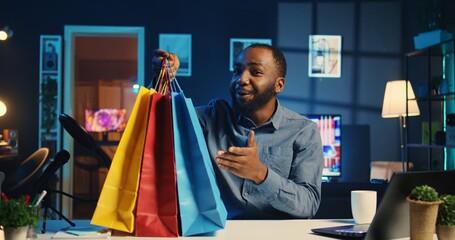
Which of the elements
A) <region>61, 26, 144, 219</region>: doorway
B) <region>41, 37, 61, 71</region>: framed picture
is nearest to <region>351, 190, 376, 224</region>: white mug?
<region>41, 37, 61, 71</region>: framed picture

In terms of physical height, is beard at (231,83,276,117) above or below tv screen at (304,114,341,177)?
above

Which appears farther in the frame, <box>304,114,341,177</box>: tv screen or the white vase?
<box>304,114,341,177</box>: tv screen

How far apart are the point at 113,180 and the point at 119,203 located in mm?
61

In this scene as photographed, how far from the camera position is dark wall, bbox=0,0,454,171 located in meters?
5.80

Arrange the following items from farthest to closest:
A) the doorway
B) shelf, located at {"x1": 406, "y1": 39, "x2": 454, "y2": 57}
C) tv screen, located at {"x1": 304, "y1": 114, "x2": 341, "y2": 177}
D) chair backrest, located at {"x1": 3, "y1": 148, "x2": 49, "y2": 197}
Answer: the doorway, tv screen, located at {"x1": 304, "y1": 114, "x2": 341, "y2": 177}, chair backrest, located at {"x1": 3, "y1": 148, "x2": 49, "y2": 197}, shelf, located at {"x1": 406, "y1": 39, "x2": 454, "y2": 57}

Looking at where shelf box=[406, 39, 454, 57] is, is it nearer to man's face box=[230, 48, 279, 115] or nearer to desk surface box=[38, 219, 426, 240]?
man's face box=[230, 48, 279, 115]

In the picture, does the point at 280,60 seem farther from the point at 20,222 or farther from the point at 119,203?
the point at 20,222

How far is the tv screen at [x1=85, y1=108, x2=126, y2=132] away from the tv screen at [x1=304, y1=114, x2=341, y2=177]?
2374 millimetres

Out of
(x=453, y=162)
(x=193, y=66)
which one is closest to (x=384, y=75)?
(x=453, y=162)

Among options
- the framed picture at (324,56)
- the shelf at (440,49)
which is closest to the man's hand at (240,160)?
the shelf at (440,49)

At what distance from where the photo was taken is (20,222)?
124cm

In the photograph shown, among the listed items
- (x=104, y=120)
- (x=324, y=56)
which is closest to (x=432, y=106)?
(x=324, y=56)

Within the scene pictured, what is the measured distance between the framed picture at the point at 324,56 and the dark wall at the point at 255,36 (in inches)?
2.6

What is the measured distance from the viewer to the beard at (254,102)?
1.95 metres
